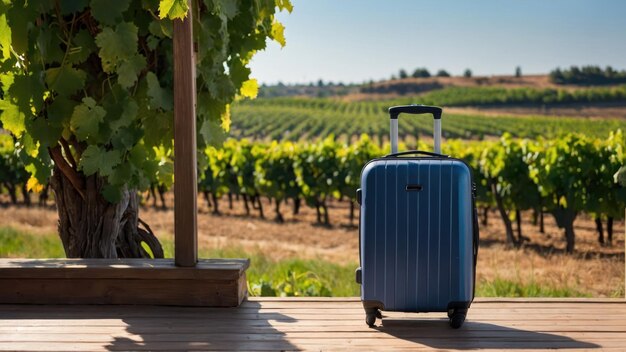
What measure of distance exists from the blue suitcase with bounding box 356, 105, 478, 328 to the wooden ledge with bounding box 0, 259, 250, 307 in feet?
2.57

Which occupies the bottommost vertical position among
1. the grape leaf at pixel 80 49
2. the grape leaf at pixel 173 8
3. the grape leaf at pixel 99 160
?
the grape leaf at pixel 99 160

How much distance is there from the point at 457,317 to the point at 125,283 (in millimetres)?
1541

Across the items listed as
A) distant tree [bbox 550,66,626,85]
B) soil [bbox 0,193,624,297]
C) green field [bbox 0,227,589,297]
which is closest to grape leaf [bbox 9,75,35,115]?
green field [bbox 0,227,589,297]

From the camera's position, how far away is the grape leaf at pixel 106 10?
155 inches

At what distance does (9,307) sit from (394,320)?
179cm

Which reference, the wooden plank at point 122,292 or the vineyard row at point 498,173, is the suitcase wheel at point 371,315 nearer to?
the wooden plank at point 122,292

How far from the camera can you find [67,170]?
14.7ft

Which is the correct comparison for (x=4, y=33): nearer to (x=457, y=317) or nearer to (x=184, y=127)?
(x=184, y=127)

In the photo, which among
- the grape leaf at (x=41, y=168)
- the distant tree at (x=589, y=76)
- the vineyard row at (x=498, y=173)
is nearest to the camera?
the grape leaf at (x=41, y=168)

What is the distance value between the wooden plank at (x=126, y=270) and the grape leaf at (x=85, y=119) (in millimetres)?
626

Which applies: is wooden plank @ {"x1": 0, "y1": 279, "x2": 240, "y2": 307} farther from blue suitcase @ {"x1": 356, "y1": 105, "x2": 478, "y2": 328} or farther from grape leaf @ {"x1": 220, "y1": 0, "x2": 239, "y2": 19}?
grape leaf @ {"x1": 220, "y1": 0, "x2": 239, "y2": 19}

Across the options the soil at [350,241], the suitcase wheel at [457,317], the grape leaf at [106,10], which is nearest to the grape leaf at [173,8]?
the grape leaf at [106,10]

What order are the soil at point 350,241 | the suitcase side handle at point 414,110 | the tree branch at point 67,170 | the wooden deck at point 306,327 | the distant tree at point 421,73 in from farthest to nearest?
the distant tree at point 421,73, the soil at point 350,241, the tree branch at point 67,170, the suitcase side handle at point 414,110, the wooden deck at point 306,327

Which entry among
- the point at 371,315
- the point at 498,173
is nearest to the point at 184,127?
the point at 371,315
